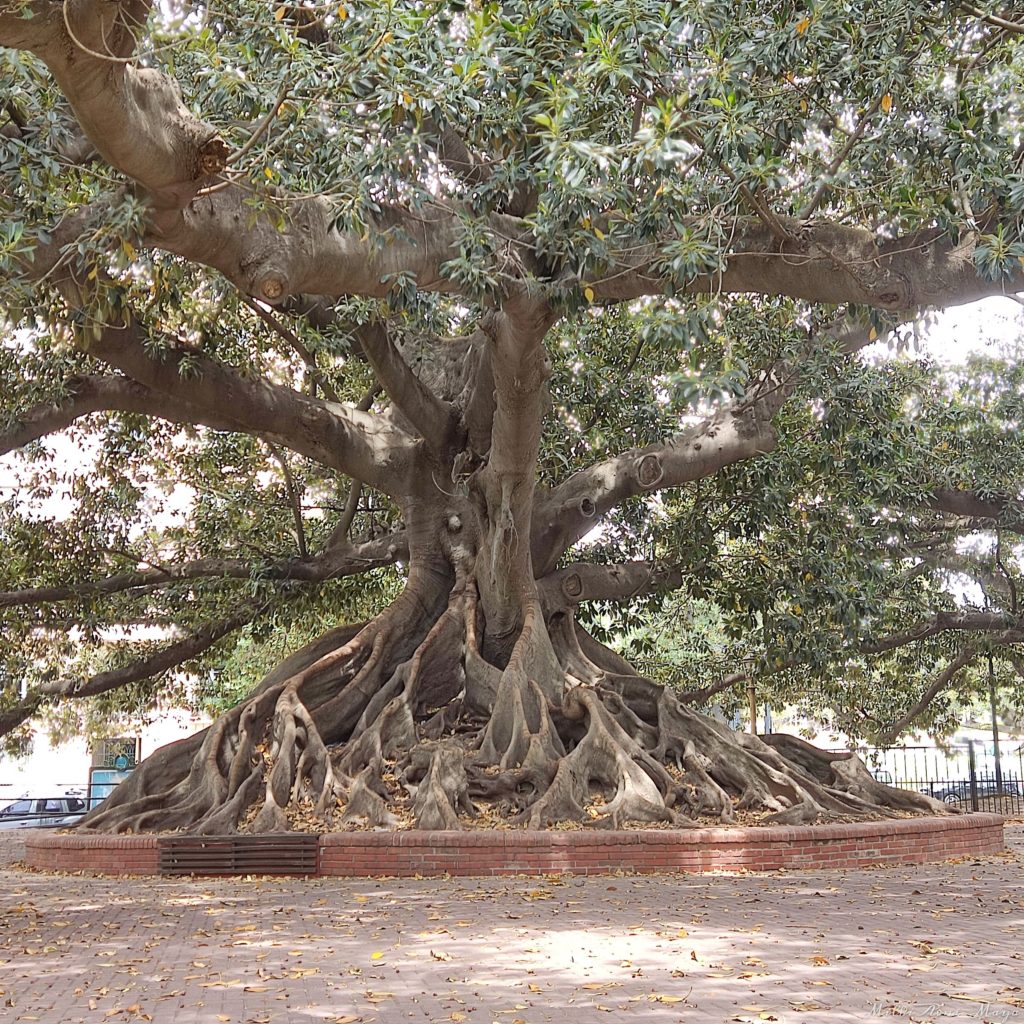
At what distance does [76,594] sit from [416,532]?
450 cm

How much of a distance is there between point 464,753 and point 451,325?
6661mm

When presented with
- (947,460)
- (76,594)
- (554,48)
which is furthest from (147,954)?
(947,460)

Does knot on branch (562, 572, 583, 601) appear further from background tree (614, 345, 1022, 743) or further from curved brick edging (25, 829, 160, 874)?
curved brick edging (25, 829, 160, 874)

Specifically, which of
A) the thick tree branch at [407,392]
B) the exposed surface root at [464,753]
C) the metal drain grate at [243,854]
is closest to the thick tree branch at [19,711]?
the exposed surface root at [464,753]

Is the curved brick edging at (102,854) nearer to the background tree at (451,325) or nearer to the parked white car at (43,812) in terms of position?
the background tree at (451,325)

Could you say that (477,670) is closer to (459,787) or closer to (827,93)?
(459,787)

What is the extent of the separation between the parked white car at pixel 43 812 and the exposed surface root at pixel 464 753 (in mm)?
13754

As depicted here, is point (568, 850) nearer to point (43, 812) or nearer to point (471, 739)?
point (471, 739)

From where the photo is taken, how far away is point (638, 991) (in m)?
5.24

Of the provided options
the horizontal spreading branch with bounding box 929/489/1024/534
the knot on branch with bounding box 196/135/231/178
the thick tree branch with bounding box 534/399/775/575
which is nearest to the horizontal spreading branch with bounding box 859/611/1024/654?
the horizontal spreading branch with bounding box 929/489/1024/534

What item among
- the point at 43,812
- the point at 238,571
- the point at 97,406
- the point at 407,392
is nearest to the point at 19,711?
the point at 238,571

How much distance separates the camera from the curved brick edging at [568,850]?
9.60m

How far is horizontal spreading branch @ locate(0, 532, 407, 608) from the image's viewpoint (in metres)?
14.9

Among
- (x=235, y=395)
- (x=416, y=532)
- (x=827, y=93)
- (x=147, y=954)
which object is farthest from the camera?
(x=416, y=532)
